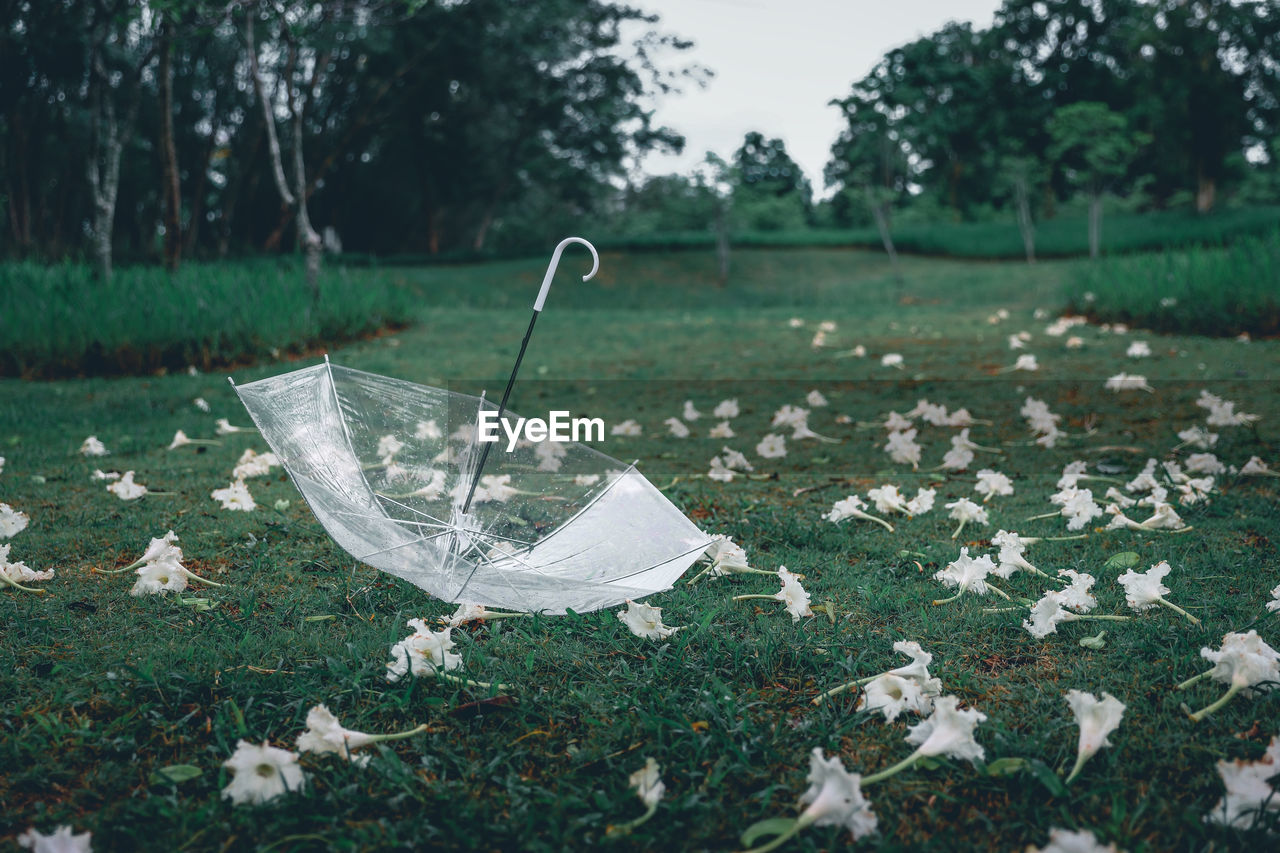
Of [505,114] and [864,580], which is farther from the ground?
[505,114]

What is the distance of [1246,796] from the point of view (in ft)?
4.11

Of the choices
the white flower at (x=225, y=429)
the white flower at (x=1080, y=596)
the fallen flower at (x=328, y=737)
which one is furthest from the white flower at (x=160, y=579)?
the white flower at (x=1080, y=596)

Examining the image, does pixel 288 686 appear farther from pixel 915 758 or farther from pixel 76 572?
pixel 915 758

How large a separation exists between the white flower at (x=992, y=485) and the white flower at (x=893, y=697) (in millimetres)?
1563

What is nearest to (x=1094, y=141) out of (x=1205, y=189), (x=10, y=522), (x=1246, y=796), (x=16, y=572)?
(x=1205, y=189)

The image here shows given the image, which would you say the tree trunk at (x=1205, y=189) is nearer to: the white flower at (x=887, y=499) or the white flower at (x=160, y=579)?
the white flower at (x=887, y=499)

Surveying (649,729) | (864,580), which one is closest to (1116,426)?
(864,580)

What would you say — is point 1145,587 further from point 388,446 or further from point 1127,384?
point 1127,384

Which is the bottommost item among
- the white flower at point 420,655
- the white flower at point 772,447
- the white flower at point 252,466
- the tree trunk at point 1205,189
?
the white flower at point 420,655

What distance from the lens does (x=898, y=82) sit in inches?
586

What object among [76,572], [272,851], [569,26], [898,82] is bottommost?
[272,851]

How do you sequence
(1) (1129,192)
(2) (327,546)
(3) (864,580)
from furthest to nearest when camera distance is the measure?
(1) (1129,192), (2) (327,546), (3) (864,580)

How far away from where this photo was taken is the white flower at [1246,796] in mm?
1243

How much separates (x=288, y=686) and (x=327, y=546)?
909 millimetres
